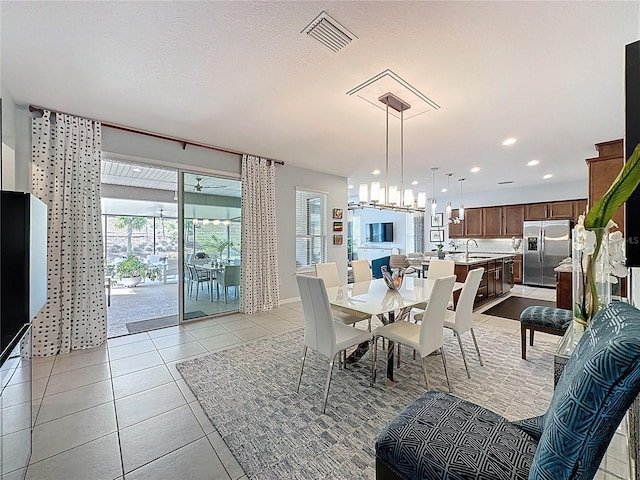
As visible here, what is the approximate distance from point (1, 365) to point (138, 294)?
628 cm

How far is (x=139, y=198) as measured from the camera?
6922 mm

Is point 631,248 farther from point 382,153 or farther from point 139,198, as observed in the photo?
point 139,198

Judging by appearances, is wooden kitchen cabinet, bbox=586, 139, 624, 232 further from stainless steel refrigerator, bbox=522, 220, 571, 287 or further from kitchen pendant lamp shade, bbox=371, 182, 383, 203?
stainless steel refrigerator, bbox=522, 220, 571, 287

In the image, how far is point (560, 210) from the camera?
6973 mm

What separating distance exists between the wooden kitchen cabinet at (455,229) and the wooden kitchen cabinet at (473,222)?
A: 13cm

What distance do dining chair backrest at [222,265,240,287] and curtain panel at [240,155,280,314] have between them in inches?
6.1

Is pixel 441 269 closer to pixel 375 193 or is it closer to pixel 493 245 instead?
pixel 375 193

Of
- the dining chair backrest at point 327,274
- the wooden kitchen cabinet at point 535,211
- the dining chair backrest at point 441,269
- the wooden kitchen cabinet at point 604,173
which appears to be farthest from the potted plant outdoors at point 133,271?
the wooden kitchen cabinet at point 535,211

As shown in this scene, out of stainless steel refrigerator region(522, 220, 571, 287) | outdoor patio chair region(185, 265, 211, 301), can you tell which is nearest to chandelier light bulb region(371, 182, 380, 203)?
outdoor patio chair region(185, 265, 211, 301)

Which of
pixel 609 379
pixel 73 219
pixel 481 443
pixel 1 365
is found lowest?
pixel 481 443

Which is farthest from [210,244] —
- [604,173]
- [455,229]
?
[455,229]

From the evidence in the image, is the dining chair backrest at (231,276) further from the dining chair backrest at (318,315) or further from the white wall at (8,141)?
the dining chair backrest at (318,315)

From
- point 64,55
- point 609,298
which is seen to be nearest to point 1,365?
point 64,55

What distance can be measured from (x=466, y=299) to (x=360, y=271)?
1543mm
